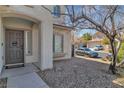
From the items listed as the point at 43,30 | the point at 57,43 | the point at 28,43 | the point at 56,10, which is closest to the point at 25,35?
the point at 28,43

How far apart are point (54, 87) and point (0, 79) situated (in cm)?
266

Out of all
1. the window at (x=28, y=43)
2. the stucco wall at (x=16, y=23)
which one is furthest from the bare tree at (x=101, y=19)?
the window at (x=28, y=43)

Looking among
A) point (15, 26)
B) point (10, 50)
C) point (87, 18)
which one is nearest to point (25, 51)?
point (10, 50)

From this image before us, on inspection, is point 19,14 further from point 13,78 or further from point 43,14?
point 13,78

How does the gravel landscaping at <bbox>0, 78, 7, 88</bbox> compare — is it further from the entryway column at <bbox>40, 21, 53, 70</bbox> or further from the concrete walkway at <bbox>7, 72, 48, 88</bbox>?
the entryway column at <bbox>40, 21, 53, 70</bbox>

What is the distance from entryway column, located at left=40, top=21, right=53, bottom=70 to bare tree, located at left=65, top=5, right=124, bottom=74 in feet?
6.65

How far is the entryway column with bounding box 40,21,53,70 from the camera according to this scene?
24.1 feet

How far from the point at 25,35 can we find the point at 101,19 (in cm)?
558

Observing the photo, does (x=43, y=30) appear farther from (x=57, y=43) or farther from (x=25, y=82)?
(x=57, y=43)

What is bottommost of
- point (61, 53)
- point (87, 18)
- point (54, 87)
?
point (54, 87)

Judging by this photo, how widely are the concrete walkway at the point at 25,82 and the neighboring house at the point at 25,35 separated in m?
1.44

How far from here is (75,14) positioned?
28.3 feet

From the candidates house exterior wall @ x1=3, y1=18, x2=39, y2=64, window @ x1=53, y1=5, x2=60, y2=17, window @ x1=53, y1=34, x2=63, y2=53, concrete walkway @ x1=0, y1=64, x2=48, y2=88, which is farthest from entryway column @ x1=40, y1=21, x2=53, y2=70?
window @ x1=53, y1=5, x2=60, y2=17
